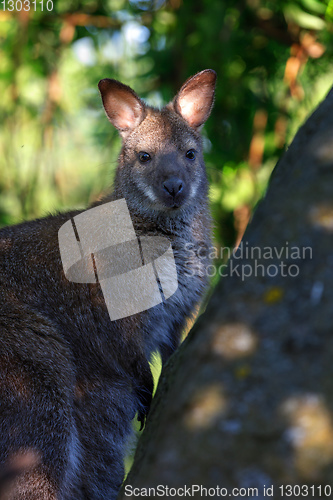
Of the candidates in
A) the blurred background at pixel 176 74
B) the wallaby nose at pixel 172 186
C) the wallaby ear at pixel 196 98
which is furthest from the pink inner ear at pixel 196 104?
the blurred background at pixel 176 74

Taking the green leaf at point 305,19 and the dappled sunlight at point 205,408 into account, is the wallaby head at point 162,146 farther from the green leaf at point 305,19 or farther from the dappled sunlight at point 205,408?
the dappled sunlight at point 205,408

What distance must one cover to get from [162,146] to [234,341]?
290cm

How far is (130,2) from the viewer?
7.29 metres

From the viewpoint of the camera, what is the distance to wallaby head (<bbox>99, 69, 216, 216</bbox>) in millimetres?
4656

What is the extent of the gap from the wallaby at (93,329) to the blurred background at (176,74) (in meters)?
1.91

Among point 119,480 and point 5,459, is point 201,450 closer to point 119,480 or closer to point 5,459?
point 5,459

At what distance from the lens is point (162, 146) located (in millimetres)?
4883

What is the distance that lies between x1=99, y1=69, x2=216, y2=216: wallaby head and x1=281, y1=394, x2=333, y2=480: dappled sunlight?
2704 mm

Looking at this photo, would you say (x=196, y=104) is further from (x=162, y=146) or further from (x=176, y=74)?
(x=176, y=74)

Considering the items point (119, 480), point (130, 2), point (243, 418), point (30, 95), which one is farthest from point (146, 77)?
point (243, 418)

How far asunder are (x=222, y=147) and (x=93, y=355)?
3887mm

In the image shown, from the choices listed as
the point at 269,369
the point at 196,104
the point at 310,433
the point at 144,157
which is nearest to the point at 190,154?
the point at 144,157

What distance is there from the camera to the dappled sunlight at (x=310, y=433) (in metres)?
1.97

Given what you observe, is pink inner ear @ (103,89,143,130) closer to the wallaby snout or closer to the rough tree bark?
the wallaby snout
